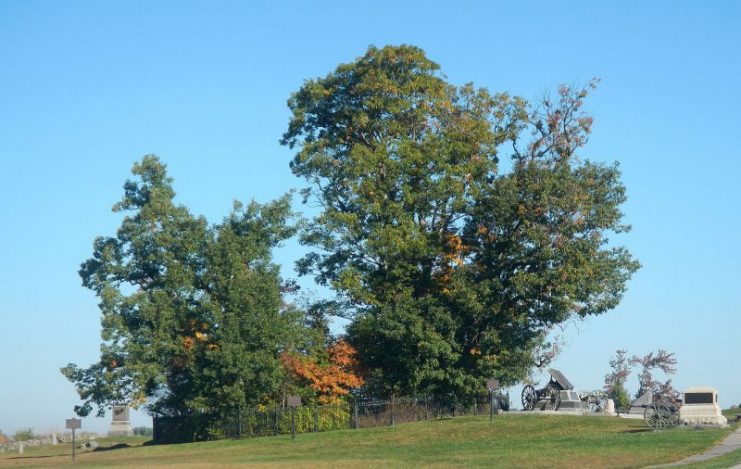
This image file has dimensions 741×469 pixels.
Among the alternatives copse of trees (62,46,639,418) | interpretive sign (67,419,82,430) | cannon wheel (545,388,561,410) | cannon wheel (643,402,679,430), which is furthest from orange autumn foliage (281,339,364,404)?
cannon wheel (643,402,679,430)

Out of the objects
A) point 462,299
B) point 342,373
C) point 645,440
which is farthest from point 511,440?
point 342,373

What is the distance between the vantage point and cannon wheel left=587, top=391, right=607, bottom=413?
55125 millimetres

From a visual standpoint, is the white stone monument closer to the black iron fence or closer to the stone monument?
the black iron fence

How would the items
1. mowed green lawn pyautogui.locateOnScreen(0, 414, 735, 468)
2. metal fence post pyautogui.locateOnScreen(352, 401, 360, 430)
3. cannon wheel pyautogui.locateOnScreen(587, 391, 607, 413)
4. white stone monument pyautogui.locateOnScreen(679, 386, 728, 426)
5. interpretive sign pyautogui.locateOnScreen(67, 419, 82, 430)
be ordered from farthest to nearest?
cannon wheel pyautogui.locateOnScreen(587, 391, 607, 413) → metal fence post pyautogui.locateOnScreen(352, 401, 360, 430) → interpretive sign pyautogui.locateOnScreen(67, 419, 82, 430) → white stone monument pyautogui.locateOnScreen(679, 386, 728, 426) → mowed green lawn pyautogui.locateOnScreen(0, 414, 735, 468)

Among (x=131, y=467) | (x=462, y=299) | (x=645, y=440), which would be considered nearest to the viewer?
(x=645, y=440)

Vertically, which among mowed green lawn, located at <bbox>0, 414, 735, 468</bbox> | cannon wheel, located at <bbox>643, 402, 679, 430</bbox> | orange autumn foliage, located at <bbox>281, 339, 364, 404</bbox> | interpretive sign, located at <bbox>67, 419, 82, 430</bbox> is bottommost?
mowed green lawn, located at <bbox>0, 414, 735, 468</bbox>

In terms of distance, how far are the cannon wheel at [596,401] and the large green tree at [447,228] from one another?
20.9ft

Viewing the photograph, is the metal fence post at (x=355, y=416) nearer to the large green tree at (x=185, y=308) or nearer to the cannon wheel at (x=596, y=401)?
the large green tree at (x=185, y=308)

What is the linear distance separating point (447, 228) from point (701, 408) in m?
18.4

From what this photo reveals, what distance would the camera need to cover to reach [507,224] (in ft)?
166

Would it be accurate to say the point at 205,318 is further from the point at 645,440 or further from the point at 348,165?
the point at 645,440

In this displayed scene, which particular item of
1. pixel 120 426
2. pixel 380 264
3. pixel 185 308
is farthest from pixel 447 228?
pixel 120 426

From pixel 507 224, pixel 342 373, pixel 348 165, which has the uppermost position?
pixel 348 165

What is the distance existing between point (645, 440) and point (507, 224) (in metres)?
18.2
